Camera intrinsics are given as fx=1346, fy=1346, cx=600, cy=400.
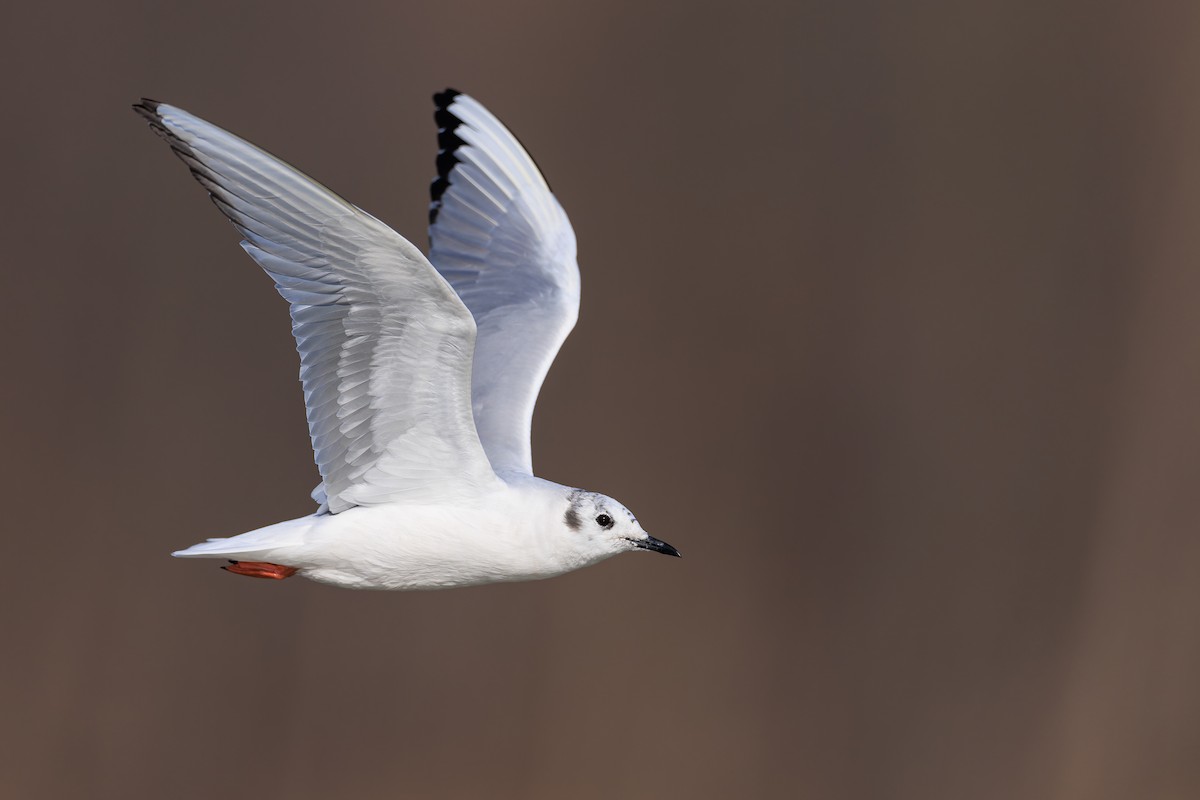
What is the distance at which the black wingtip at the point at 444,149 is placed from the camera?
313 cm

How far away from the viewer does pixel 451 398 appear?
2326 millimetres

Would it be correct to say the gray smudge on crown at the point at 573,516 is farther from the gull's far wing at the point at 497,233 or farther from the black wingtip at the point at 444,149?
the black wingtip at the point at 444,149

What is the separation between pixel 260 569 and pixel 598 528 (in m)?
0.63

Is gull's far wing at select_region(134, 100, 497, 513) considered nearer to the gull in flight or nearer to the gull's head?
the gull in flight

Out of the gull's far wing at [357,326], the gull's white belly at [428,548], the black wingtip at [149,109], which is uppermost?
the black wingtip at [149,109]

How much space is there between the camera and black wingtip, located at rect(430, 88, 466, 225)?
3131 millimetres

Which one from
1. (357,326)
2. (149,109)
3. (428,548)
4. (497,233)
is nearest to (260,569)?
(428,548)

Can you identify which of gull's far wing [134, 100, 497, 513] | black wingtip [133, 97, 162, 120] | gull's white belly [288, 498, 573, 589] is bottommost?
gull's white belly [288, 498, 573, 589]

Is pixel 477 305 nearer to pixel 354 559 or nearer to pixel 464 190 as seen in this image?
pixel 464 190

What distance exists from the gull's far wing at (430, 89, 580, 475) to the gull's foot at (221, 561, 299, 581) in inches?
29.6

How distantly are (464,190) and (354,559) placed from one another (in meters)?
1.14

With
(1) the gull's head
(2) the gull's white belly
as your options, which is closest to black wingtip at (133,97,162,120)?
(2) the gull's white belly

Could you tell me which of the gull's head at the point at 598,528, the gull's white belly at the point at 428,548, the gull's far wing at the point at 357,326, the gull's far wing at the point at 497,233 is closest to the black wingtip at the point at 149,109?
the gull's far wing at the point at 357,326

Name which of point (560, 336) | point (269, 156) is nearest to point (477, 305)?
point (560, 336)
